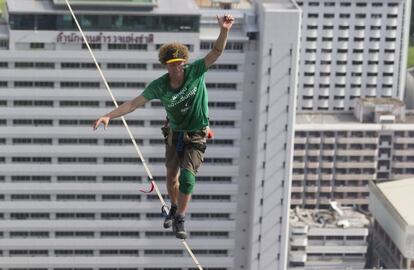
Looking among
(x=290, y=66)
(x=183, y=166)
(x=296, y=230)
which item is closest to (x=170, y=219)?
(x=183, y=166)

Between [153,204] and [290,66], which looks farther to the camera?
[153,204]

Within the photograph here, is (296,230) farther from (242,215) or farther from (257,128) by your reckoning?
(257,128)

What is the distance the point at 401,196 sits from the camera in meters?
180

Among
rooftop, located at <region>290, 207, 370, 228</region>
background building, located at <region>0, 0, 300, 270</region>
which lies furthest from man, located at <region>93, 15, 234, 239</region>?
rooftop, located at <region>290, 207, 370, 228</region>

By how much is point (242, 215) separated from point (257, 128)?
47.1 ft

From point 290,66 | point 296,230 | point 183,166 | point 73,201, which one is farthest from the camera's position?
point 296,230

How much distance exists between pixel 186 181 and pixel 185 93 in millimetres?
3233

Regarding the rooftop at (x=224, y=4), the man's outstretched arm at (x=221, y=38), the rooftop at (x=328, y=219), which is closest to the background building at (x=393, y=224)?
the rooftop at (x=328, y=219)

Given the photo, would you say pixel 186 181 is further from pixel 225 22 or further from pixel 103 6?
pixel 103 6

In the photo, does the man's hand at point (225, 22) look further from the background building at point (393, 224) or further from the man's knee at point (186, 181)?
the background building at point (393, 224)

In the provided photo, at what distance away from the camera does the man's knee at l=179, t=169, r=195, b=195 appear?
35312 mm

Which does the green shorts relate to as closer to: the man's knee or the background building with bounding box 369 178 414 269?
the man's knee

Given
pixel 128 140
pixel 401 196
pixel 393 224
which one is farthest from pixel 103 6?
pixel 401 196

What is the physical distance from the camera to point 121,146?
160125mm
